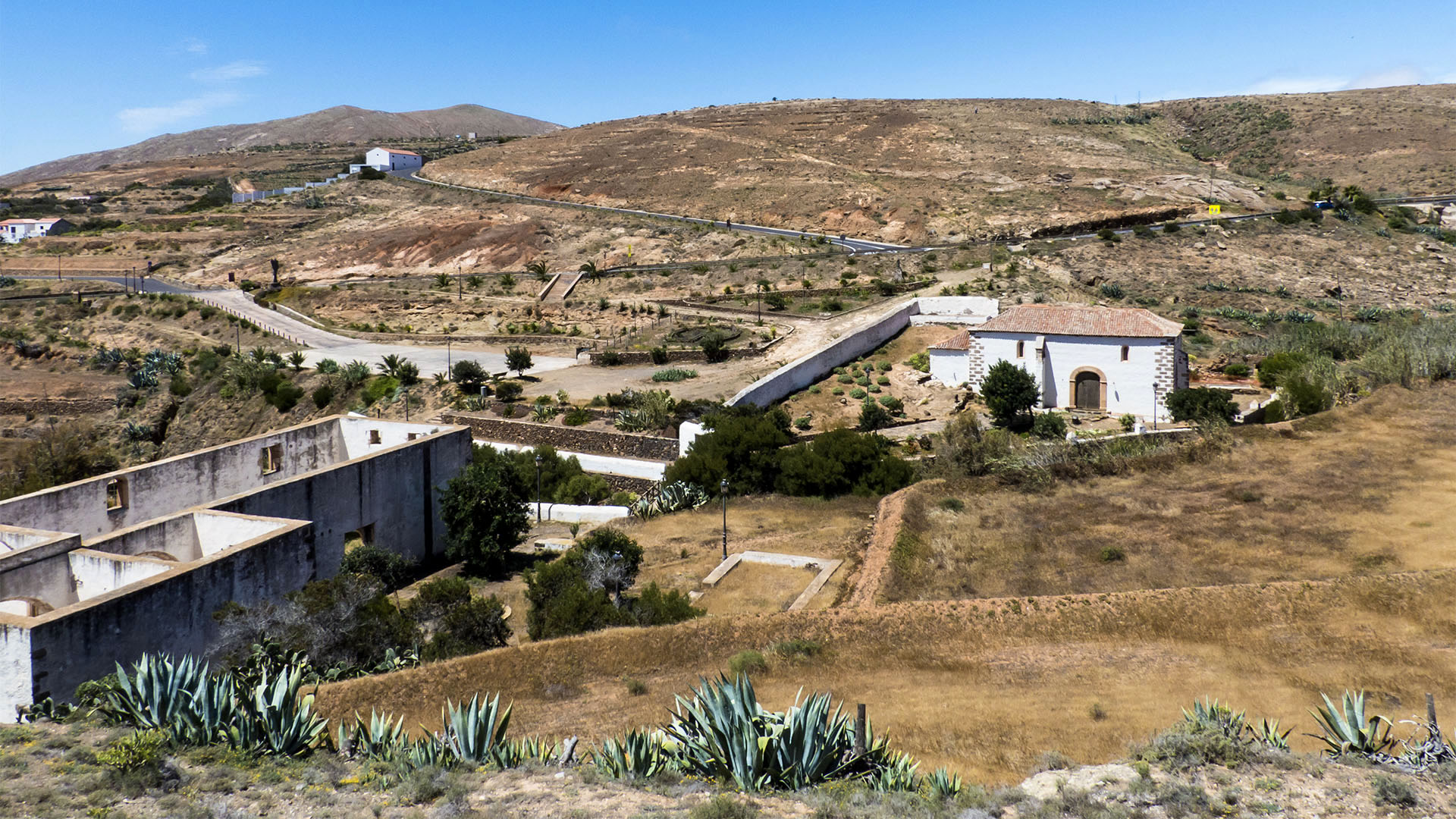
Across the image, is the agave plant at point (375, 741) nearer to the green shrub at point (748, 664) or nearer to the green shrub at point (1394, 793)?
the green shrub at point (748, 664)

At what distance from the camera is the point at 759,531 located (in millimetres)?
21766

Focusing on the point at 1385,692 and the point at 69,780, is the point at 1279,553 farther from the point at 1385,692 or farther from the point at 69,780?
the point at 69,780

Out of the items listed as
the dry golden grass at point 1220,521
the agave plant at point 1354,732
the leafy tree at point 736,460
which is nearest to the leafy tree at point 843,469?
the leafy tree at point 736,460

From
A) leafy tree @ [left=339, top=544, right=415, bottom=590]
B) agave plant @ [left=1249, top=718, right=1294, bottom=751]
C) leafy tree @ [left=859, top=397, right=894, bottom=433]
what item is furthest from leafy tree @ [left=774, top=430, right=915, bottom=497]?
agave plant @ [left=1249, top=718, right=1294, bottom=751]

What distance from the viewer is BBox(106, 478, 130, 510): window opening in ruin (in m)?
18.8

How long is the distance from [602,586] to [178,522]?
22.1 ft

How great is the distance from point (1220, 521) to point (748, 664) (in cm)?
889

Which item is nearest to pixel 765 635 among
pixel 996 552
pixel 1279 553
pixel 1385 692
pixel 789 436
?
pixel 996 552

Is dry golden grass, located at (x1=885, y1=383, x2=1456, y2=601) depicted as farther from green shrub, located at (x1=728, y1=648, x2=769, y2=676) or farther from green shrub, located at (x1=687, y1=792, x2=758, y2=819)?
green shrub, located at (x1=687, y1=792, x2=758, y2=819)

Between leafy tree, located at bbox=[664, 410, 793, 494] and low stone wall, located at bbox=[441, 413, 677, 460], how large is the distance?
2.60 meters

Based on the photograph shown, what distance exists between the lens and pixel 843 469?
24.1 meters

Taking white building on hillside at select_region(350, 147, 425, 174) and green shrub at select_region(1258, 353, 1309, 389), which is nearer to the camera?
green shrub at select_region(1258, 353, 1309, 389)

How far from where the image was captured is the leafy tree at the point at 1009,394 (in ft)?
101

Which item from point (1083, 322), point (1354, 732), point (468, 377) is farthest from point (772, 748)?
point (468, 377)
